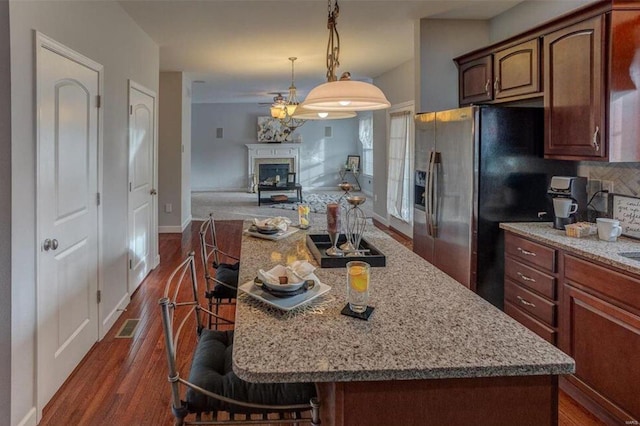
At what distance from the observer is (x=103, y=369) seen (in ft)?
9.26

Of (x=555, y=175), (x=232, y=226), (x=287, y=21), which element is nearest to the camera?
(x=555, y=175)

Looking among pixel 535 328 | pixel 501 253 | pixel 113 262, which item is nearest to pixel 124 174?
pixel 113 262

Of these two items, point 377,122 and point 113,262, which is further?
point 377,122

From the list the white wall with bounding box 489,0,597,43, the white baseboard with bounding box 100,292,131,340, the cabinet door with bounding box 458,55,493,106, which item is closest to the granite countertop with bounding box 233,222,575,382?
the white baseboard with bounding box 100,292,131,340

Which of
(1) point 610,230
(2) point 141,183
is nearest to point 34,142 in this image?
(2) point 141,183

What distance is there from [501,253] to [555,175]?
683 mm

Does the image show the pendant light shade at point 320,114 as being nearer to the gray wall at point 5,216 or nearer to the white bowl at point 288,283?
the white bowl at point 288,283

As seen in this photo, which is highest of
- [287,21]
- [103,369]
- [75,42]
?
[287,21]

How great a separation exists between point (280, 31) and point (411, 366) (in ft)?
14.2

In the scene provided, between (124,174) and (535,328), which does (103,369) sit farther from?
(535,328)

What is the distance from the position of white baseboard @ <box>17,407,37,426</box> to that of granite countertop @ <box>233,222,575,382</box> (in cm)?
138

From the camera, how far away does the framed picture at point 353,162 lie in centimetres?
1341

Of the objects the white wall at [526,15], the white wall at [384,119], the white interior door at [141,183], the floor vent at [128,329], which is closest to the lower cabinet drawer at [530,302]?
the white wall at [526,15]

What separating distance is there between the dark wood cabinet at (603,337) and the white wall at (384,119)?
4557 millimetres
